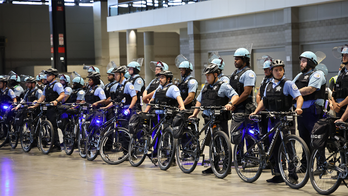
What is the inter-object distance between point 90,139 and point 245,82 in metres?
3.26

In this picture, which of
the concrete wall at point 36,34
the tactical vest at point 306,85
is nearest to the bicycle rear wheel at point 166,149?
Result: the tactical vest at point 306,85

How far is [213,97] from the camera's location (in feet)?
24.6

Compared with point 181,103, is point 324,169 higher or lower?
lower

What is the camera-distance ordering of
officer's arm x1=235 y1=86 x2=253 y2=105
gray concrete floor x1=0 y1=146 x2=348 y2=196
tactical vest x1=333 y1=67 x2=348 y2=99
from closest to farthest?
gray concrete floor x1=0 y1=146 x2=348 y2=196, tactical vest x1=333 y1=67 x2=348 y2=99, officer's arm x1=235 y1=86 x2=253 y2=105

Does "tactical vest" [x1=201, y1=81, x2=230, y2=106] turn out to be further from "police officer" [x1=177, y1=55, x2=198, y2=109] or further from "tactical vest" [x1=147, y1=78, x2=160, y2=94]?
"tactical vest" [x1=147, y1=78, x2=160, y2=94]

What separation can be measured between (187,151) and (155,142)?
102cm

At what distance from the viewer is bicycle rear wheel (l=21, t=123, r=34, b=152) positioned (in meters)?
10.8

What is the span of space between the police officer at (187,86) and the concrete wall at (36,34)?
2698 centimetres

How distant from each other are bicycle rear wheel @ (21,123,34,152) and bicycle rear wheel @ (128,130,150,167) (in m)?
3.35

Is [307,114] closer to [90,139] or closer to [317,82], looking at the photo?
[317,82]

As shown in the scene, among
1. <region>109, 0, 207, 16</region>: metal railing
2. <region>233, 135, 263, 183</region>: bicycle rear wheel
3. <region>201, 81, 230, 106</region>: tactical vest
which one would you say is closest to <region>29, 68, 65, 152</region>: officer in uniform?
<region>201, 81, 230, 106</region>: tactical vest

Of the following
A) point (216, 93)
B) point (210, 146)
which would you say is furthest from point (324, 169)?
point (216, 93)

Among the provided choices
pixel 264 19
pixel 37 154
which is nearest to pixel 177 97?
pixel 37 154

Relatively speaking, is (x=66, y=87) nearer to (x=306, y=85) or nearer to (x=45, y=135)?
(x=45, y=135)
